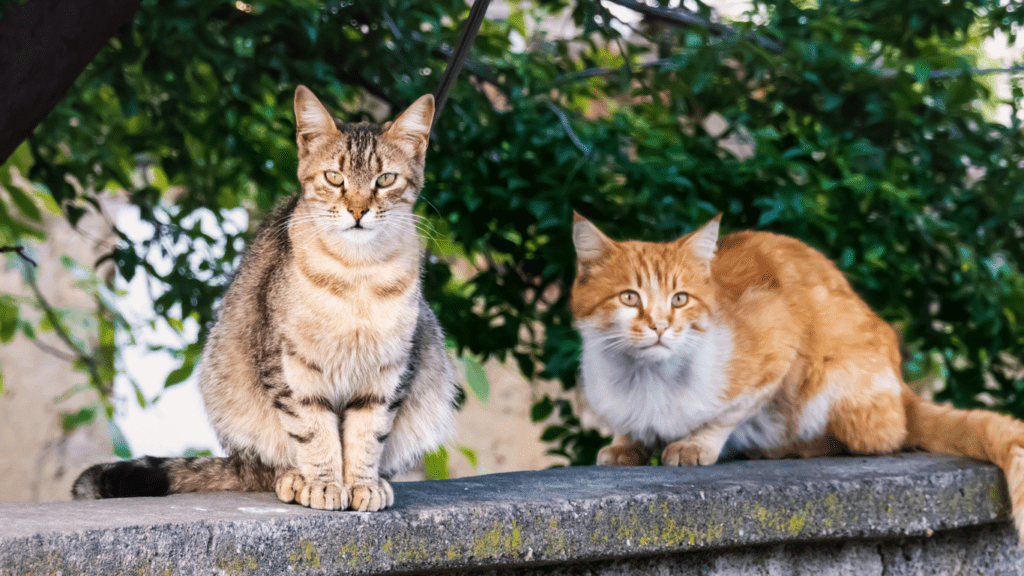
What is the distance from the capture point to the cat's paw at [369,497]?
58.1 inches

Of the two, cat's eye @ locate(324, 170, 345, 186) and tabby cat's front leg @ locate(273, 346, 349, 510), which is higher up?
cat's eye @ locate(324, 170, 345, 186)

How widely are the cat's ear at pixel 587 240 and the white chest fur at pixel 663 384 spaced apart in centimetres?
21

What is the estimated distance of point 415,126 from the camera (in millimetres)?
1572

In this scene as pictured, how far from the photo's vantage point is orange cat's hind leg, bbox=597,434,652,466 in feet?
7.88

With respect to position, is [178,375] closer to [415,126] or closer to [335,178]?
[335,178]

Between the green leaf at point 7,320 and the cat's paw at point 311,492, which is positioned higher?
the green leaf at point 7,320

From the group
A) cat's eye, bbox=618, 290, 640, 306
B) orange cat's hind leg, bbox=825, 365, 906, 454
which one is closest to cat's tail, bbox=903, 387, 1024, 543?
orange cat's hind leg, bbox=825, 365, 906, 454

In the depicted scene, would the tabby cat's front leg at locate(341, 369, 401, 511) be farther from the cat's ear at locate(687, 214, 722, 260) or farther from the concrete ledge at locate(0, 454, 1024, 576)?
the cat's ear at locate(687, 214, 722, 260)

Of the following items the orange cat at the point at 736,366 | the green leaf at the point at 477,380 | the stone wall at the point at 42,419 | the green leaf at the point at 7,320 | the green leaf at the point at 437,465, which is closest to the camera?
the orange cat at the point at 736,366

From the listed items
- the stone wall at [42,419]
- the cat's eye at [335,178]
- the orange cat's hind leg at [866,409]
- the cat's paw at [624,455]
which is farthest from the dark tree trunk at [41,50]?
the stone wall at [42,419]

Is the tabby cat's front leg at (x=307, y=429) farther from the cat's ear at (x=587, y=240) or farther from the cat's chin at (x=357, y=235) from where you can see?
the cat's ear at (x=587, y=240)

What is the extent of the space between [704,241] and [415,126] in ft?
3.37

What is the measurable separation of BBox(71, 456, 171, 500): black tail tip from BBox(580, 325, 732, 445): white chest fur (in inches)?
A: 46.5

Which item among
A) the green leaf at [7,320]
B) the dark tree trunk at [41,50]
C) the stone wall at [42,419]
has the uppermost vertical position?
the dark tree trunk at [41,50]
